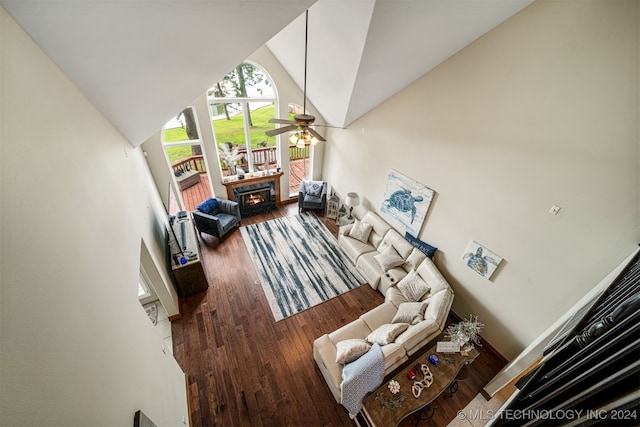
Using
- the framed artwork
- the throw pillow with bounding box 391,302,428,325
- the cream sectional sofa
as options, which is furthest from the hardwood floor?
the framed artwork

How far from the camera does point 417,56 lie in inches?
128

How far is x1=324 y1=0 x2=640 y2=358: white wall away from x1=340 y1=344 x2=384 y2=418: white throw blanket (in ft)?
7.07

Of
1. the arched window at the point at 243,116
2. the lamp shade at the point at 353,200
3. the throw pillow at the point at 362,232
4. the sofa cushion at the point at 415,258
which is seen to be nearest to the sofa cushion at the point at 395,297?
the sofa cushion at the point at 415,258

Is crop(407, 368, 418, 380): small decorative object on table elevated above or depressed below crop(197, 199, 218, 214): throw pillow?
below

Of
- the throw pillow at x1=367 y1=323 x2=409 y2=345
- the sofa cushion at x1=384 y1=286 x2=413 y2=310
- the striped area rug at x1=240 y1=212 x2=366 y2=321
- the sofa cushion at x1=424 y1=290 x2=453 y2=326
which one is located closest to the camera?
the throw pillow at x1=367 y1=323 x2=409 y2=345

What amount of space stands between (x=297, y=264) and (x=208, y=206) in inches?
104

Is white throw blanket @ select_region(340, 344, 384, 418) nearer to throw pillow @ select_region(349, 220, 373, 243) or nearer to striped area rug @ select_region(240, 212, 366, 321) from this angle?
striped area rug @ select_region(240, 212, 366, 321)

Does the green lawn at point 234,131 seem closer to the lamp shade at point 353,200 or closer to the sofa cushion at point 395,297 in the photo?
the lamp shade at point 353,200

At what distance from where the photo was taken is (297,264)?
16.5 ft

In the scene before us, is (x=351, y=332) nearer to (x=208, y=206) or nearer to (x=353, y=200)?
(x=353, y=200)

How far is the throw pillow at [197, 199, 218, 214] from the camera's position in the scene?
5477mm

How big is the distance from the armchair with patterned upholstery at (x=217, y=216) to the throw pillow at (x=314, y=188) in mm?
2032

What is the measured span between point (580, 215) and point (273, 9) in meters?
3.76

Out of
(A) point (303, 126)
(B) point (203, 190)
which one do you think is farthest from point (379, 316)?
(B) point (203, 190)
